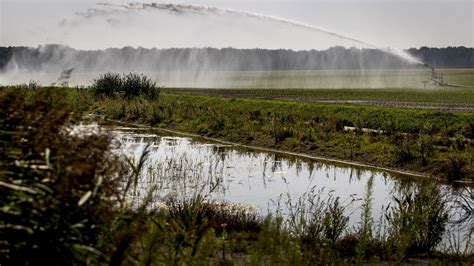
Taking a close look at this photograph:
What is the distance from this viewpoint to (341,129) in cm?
3481

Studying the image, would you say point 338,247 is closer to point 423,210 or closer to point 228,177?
point 423,210

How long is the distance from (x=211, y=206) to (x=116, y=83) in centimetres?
4357

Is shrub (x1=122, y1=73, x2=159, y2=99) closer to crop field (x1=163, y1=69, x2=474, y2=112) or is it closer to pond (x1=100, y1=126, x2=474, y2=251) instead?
crop field (x1=163, y1=69, x2=474, y2=112)

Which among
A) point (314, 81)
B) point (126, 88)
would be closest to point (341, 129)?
point (126, 88)

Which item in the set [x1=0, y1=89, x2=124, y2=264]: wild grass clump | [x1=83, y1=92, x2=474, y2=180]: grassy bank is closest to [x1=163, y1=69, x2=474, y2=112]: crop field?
[x1=83, y1=92, x2=474, y2=180]: grassy bank

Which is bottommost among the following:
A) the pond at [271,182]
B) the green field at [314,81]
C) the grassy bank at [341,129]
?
the pond at [271,182]

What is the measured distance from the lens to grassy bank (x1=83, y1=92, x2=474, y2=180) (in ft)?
89.8

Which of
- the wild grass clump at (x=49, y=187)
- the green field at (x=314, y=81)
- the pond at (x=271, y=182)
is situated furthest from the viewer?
the green field at (x=314, y=81)

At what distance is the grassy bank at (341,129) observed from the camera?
89.8ft

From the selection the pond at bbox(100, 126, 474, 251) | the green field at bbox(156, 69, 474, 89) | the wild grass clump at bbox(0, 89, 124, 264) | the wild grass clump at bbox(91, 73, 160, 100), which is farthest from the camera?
the green field at bbox(156, 69, 474, 89)

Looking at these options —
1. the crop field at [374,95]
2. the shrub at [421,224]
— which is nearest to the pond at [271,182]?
the shrub at [421,224]

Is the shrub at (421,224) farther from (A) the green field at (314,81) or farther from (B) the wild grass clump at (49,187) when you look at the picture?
(A) the green field at (314,81)

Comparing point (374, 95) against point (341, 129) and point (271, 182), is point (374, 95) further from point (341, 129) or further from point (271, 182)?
point (271, 182)

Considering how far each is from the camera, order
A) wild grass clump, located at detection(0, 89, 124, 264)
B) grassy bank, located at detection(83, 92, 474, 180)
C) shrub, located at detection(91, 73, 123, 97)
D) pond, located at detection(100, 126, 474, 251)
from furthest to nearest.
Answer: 1. shrub, located at detection(91, 73, 123, 97)
2. grassy bank, located at detection(83, 92, 474, 180)
3. pond, located at detection(100, 126, 474, 251)
4. wild grass clump, located at detection(0, 89, 124, 264)
